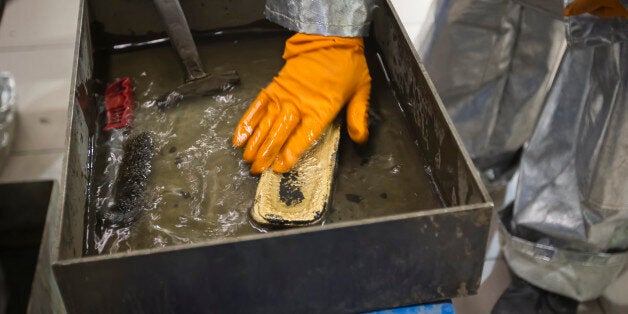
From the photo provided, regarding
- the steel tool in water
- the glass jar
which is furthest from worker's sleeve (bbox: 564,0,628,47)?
the glass jar

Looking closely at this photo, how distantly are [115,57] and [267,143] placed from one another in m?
0.62

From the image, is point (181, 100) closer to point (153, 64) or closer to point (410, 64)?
point (153, 64)

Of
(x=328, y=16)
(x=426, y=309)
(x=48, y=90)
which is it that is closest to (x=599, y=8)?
(x=328, y=16)

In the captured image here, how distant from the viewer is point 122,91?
1.24m

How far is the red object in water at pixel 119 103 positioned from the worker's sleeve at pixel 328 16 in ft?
1.31

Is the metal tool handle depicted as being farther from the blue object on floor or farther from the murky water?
the blue object on floor

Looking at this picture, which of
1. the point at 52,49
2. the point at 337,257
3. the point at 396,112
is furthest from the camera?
the point at 52,49

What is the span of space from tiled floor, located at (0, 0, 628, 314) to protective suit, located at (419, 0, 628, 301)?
6cm

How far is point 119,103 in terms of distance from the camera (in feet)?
3.95

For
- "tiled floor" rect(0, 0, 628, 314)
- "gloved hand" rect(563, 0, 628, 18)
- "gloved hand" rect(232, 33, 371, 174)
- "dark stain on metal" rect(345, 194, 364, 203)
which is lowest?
"tiled floor" rect(0, 0, 628, 314)

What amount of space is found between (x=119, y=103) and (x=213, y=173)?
337 mm

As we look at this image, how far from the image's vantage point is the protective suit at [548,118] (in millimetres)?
1094

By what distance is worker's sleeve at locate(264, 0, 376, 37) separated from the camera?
1.10 meters

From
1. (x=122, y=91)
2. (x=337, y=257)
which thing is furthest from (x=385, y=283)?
(x=122, y=91)
